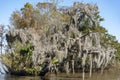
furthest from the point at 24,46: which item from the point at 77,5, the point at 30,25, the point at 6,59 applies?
the point at 30,25

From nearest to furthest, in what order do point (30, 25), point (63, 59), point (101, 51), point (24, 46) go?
point (101, 51) → point (63, 59) → point (24, 46) → point (30, 25)

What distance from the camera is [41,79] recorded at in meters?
27.9

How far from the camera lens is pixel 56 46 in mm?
28344

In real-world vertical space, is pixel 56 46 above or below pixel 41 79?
above

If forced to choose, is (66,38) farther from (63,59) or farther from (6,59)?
(6,59)

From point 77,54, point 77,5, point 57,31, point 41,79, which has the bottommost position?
point 41,79

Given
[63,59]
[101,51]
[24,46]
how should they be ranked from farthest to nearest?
1. [24,46]
2. [63,59]
3. [101,51]

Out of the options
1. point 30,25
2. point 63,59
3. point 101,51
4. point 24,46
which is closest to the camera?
point 101,51

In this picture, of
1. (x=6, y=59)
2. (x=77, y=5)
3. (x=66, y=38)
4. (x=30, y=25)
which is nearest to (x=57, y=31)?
(x=66, y=38)

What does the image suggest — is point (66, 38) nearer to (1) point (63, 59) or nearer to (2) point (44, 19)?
(1) point (63, 59)

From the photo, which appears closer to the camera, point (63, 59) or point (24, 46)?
point (63, 59)

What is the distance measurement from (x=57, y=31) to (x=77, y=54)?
104 inches

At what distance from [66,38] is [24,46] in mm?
5371

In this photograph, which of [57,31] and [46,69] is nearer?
[57,31]
